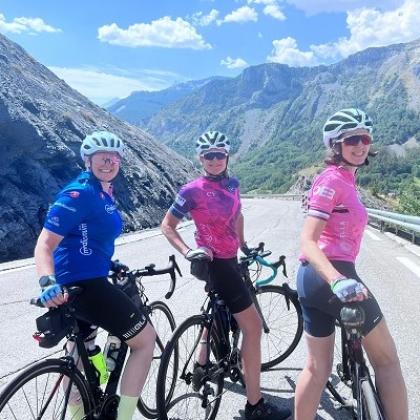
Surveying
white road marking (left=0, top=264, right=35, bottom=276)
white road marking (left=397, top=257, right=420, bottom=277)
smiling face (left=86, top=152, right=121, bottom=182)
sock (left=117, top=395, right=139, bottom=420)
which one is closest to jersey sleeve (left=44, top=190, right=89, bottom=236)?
smiling face (left=86, top=152, right=121, bottom=182)

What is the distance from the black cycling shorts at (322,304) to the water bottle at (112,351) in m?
1.26

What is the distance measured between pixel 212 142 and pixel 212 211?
63cm

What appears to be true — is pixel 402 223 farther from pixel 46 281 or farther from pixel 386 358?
pixel 46 281

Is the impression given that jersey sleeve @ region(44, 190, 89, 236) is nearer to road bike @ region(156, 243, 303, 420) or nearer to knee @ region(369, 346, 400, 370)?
road bike @ region(156, 243, 303, 420)

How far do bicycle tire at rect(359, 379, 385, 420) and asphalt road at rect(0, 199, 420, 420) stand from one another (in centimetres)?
119

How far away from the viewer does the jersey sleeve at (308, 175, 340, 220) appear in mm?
2758

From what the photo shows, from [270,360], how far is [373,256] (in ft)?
25.8

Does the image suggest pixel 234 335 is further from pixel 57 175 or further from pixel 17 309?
pixel 57 175

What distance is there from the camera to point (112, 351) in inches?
128

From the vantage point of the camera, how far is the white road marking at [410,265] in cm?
977

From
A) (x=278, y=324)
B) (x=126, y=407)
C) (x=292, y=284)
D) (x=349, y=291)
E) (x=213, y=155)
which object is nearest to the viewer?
(x=349, y=291)

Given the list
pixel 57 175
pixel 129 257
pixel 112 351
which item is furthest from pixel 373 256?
pixel 57 175

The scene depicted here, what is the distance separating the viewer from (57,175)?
67.1 feet

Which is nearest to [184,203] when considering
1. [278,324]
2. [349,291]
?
[349,291]
